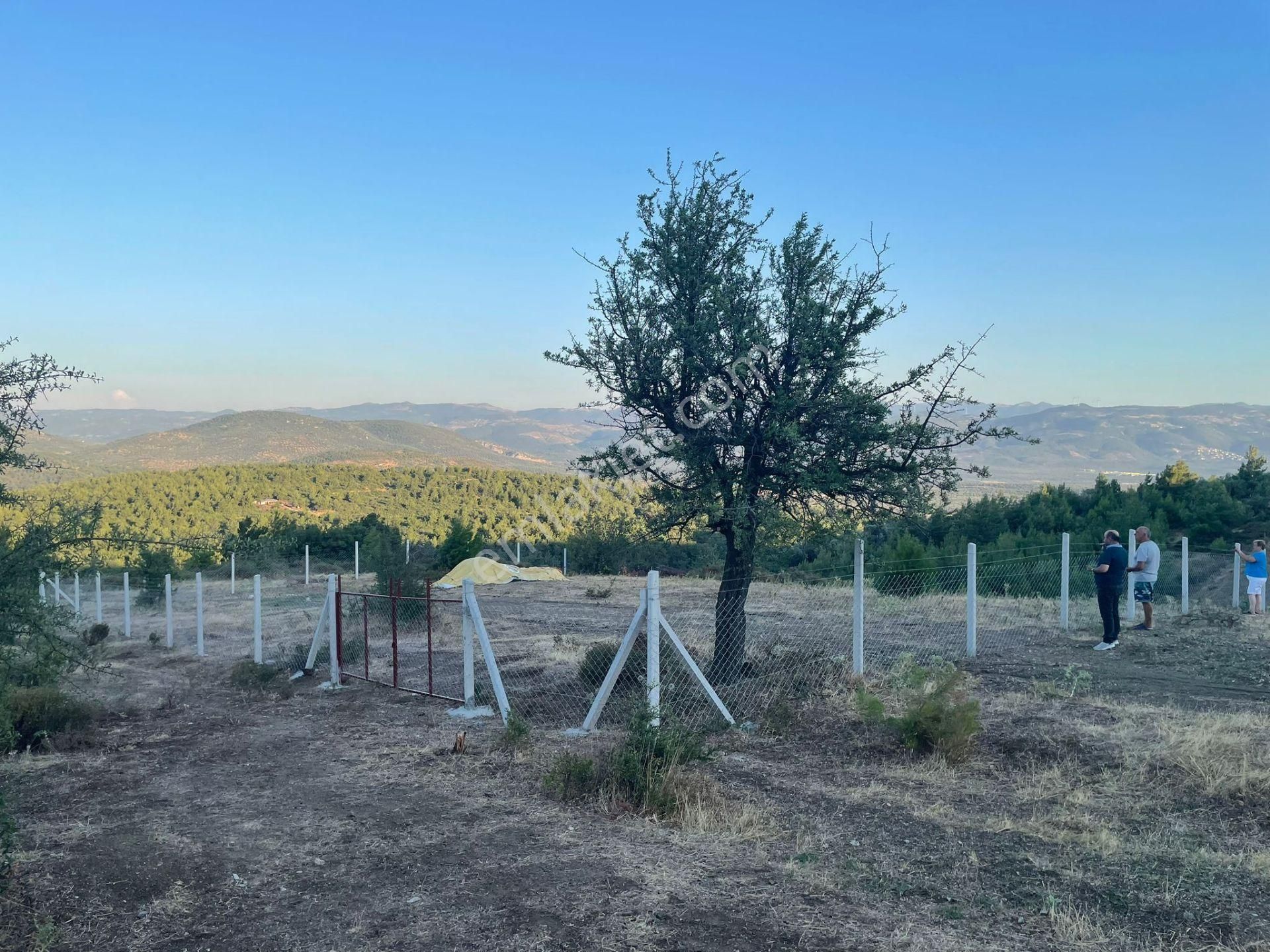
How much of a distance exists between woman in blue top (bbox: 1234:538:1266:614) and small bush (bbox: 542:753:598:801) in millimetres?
14672

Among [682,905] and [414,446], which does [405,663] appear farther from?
[414,446]

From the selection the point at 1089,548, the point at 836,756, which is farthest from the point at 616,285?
the point at 1089,548

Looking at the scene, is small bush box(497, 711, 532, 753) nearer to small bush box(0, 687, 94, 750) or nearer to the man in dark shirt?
small bush box(0, 687, 94, 750)

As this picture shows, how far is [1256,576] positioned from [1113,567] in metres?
5.95

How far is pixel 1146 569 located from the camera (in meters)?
14.4

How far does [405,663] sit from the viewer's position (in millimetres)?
13906

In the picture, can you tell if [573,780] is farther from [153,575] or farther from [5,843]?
[153,575]

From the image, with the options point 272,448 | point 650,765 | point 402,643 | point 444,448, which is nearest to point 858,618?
point 650,765

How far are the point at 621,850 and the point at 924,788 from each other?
8.33 ft

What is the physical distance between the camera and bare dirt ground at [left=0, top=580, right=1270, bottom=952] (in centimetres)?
430

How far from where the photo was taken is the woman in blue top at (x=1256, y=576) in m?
16.1

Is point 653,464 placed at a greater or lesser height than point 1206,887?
greater

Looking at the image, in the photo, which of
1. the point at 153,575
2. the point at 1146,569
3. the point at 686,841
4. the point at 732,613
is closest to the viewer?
the point at 686,841

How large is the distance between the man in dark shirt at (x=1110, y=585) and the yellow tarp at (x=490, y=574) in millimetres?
18999
